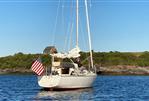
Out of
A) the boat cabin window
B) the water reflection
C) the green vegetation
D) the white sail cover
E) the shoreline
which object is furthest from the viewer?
the green vegetation

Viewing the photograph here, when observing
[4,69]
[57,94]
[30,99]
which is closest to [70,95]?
[57,94]

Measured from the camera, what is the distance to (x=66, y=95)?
59.2 m

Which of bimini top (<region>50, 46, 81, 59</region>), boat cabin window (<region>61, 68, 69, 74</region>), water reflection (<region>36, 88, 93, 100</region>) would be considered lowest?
water reflection (<region>36, 88, 93, 100</region>)

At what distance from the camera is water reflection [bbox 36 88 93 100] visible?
56.0m

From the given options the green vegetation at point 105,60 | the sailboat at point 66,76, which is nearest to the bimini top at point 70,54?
the sailboat at point 66,76

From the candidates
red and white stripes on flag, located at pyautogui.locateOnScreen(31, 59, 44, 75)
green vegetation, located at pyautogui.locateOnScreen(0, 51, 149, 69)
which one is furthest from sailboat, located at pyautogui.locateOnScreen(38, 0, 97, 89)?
green vegetation, located at pyautogui.locateOnScreen(0, 51, 149, 69)

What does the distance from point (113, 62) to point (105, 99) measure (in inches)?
5212

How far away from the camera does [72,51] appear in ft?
221

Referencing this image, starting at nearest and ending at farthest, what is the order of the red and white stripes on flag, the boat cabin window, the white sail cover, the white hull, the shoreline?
the white hull → the red and white stripes on flag → the boat cabin window → the white sail cover → the shoreline

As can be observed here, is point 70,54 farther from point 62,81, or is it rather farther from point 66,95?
point 66,95

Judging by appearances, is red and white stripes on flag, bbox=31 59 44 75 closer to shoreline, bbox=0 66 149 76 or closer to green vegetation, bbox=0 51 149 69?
shoreline, bbox=0 66 149 76

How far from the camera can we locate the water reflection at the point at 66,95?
56.0m

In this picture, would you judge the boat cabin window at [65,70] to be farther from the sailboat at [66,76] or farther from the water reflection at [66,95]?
the water reflection at [66,95]

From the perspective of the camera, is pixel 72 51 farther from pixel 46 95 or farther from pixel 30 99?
pixel 30 99
